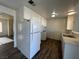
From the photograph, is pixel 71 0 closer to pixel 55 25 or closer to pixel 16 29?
pixel 16 29

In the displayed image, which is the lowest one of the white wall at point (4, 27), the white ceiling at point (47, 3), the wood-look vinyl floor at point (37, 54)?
the wood-look vinyl floor at point (37, 54)

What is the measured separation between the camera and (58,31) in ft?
23.0

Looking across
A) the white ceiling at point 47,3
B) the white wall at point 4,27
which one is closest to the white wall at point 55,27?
the white ceiling at point 47,3

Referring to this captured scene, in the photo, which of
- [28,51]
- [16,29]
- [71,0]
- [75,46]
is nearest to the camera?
[75,46]

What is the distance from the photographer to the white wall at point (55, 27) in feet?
21.9

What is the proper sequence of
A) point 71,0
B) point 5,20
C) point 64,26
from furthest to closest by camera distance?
point 5,20
point 64,26
point 71,0

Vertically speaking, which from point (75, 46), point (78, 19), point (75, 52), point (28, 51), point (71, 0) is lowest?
point (28, 51)

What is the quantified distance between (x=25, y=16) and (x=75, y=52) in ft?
8.51

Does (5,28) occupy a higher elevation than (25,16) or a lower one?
lower

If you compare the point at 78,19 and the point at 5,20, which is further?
the point at 5,20

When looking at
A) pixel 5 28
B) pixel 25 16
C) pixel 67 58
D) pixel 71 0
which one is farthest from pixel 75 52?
pixel 5 28

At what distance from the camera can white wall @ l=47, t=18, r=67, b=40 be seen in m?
6.68

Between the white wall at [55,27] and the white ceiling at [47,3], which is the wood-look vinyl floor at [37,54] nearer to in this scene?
the white ceiling at [47,3]

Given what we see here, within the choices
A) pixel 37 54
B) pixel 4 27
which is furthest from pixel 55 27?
pixel 4 27
